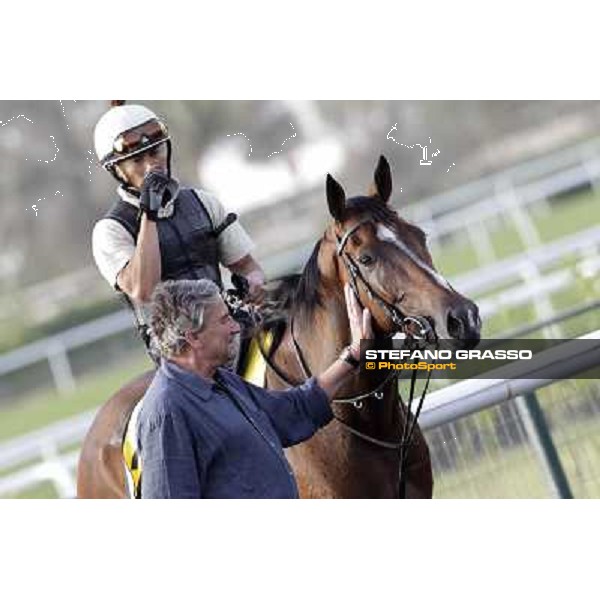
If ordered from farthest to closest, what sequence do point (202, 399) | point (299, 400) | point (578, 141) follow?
point (578, 141), point (299, 400), point (202, 399)

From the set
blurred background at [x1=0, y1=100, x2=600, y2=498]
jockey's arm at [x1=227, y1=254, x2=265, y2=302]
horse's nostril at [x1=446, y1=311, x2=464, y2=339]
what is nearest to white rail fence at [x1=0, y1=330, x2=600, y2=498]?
blurred background at [x1=0, y1=100, x2=600, y2=498]

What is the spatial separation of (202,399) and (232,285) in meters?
0.94

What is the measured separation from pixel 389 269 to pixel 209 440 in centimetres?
90

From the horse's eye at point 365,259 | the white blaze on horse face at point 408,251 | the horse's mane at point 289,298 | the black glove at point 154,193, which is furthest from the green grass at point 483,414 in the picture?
the black glove at point 154,193

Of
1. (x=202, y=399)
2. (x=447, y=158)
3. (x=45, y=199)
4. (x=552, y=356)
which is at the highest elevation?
(x=45, y=199)

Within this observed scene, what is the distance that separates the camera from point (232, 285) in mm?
5395

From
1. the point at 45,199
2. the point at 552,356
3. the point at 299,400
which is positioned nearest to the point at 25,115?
the point at 45,199

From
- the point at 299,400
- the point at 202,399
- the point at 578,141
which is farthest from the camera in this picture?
the point at 578,141

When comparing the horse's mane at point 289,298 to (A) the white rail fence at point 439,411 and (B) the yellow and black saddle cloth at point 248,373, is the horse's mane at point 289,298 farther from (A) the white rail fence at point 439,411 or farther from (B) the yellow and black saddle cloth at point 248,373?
(A) the white rail fence at point 439,411

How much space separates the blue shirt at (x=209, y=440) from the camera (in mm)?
4375

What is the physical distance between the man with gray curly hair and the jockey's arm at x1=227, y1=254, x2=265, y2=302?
716mm

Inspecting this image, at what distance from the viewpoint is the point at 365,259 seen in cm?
509

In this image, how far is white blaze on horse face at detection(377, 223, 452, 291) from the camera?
5.07 m
